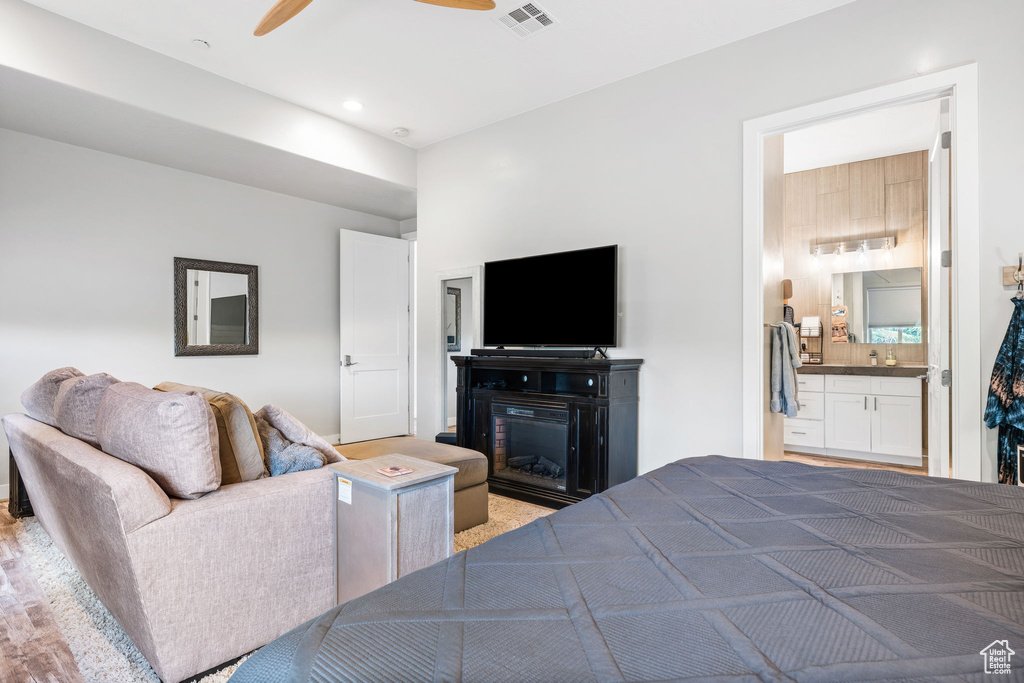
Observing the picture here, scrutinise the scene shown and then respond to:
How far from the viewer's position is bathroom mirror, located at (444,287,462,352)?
4699mm

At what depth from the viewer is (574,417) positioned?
3.31 m

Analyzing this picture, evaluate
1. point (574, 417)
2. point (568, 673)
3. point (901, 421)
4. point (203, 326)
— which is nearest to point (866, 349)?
point (901, 421)

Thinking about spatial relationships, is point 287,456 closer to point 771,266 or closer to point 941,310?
point 771,266

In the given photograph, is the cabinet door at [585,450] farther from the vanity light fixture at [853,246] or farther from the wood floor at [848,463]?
the vanity light fixture at [853,246]

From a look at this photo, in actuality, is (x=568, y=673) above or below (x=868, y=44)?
below

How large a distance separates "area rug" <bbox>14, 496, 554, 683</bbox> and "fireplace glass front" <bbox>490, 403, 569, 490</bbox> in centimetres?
49

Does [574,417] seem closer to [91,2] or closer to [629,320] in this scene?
[629,320]

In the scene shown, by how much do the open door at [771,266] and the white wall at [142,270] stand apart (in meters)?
4.26

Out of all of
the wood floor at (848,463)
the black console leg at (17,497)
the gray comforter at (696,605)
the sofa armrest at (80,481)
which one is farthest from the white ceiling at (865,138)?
the black console leg at (17,497)

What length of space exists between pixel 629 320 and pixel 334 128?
2.92m

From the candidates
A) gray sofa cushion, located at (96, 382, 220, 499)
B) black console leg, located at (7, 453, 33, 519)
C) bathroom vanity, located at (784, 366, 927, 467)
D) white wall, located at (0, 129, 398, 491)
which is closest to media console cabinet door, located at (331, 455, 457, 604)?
gray sofa cushion, located at (96, 382, 220, 499)

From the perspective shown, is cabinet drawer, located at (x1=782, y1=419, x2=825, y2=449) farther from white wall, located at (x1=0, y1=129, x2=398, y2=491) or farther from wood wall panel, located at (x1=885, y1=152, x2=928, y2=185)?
white wall, located at (x1=0, y1=129, x2=398, y2=491)

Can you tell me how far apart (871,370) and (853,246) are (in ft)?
4.22

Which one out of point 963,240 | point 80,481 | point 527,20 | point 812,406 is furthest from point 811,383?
point 80,481
